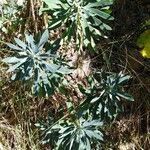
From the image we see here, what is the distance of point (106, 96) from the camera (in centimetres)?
220

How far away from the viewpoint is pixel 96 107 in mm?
2238

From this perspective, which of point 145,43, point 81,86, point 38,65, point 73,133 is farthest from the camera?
point 145,43

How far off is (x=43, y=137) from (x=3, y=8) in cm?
79

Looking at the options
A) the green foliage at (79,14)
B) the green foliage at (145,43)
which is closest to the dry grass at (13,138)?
the green foliage at (79,14)

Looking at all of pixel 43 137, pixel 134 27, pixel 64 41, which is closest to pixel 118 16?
pixel 134 27

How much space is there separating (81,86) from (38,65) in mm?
372

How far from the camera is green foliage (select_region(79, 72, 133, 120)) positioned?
219cm

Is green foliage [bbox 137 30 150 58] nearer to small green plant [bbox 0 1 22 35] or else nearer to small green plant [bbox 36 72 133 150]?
small green plant [bbox 36 72 133 150]

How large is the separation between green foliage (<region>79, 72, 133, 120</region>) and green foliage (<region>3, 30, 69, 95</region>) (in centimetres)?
21

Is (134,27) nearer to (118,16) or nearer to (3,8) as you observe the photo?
(118,16)

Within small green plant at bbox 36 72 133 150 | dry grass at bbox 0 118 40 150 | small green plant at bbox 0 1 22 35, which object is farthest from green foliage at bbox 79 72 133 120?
small green plant at bbox 0 1 22 35

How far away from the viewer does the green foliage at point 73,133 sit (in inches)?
86.0

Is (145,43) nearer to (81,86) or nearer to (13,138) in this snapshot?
(81,86)

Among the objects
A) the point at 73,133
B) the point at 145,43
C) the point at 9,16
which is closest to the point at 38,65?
the point at 73,133
